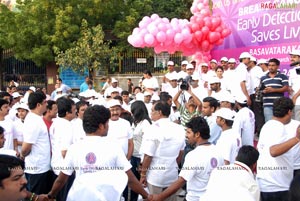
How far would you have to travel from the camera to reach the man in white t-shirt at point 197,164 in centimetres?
370

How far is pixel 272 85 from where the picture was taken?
7355mm

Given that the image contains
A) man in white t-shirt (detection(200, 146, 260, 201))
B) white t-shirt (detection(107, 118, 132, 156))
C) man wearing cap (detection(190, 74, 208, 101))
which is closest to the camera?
man in white t-shirt (detection(200, 146, 260, 201))

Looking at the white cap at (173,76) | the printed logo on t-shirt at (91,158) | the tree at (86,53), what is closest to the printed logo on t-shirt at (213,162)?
the printed logo on t-shirt at (91,158)

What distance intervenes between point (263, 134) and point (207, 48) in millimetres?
7707

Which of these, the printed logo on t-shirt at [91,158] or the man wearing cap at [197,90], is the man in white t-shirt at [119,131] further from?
the man wearing cap at [197,90]

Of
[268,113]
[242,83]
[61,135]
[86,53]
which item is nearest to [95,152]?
[61,135]

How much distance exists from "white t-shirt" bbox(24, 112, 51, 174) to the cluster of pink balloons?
6596 millimetres

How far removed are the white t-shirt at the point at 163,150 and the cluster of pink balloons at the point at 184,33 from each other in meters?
6.68

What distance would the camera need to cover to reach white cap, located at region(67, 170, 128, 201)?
270 cm

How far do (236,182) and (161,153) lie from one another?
1.90 meters

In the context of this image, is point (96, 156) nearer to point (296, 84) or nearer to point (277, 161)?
point (277, 161)

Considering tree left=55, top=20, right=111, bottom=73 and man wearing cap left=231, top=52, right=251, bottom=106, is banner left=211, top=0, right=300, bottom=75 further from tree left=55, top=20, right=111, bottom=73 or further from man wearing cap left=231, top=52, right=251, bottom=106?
tree left=55, top=20, right=111, bottom=73

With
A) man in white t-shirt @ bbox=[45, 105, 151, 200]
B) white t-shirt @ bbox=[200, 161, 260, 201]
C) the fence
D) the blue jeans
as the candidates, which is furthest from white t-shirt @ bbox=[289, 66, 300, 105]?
the fence

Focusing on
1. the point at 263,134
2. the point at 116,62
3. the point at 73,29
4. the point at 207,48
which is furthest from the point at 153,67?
the point at 263,134
